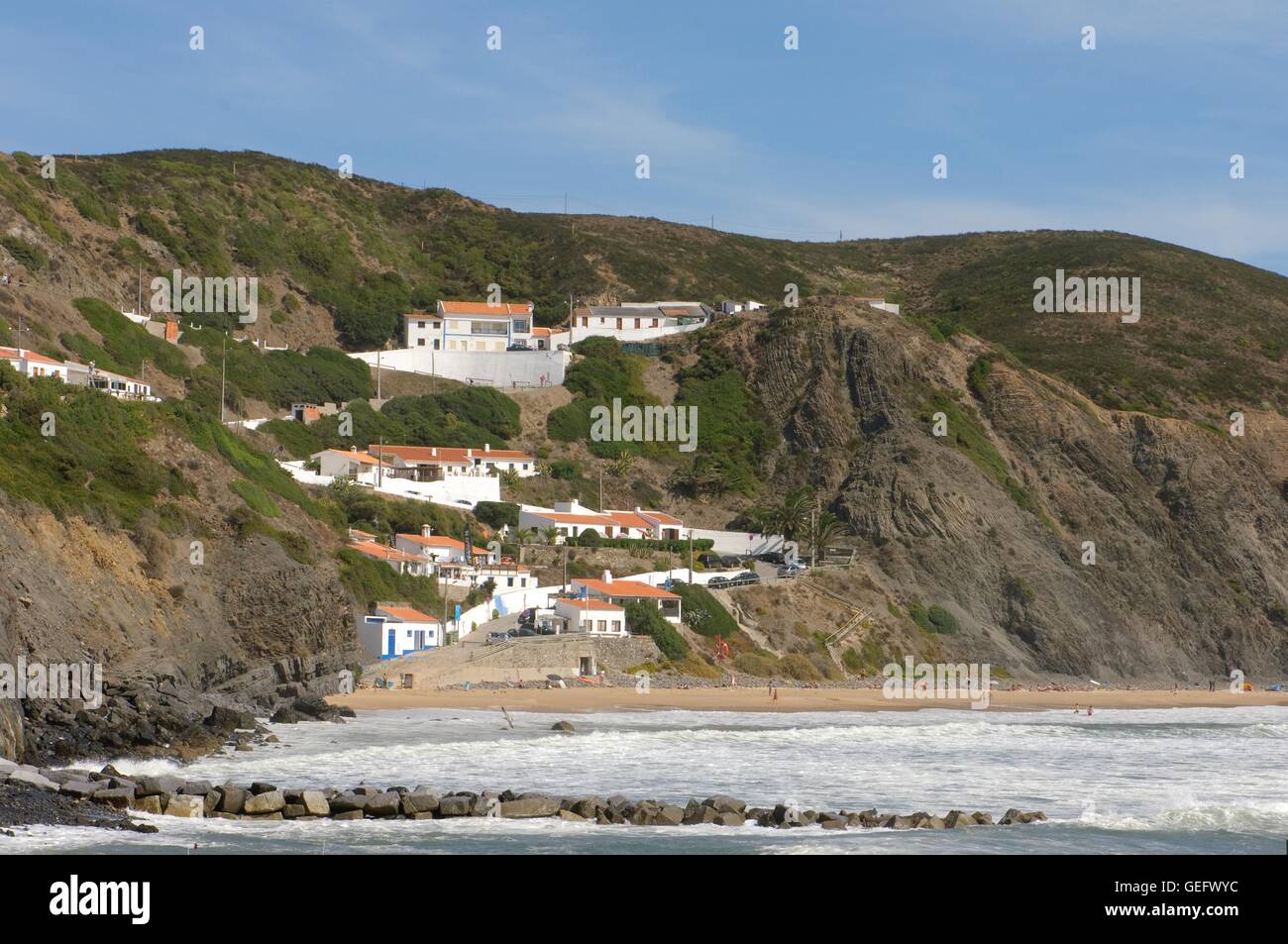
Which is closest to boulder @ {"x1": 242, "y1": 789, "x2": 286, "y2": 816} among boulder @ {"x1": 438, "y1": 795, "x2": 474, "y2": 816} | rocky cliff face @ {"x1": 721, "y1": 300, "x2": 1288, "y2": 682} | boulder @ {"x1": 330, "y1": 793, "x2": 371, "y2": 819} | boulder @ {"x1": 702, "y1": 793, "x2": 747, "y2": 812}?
boulder @ {"x1": 330, "y1": 793, "x2": 371, "y2": 819}

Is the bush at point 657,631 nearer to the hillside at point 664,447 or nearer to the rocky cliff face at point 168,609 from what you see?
the hillside at point 664,447

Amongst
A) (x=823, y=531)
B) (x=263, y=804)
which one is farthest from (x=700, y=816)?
(x=823, y=531)

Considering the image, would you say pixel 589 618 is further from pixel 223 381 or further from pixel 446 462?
pixel 223 381

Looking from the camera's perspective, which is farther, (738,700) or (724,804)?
(738,700)

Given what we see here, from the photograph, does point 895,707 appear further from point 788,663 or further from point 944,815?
point 944,815

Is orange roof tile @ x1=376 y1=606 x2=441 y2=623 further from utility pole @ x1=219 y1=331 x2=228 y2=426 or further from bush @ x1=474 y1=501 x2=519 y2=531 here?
utility pole @ x1=219 y1=331 x2=228 y2=426

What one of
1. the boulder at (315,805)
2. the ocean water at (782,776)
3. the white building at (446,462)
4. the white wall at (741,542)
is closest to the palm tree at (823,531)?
the white wall at (741,542)
